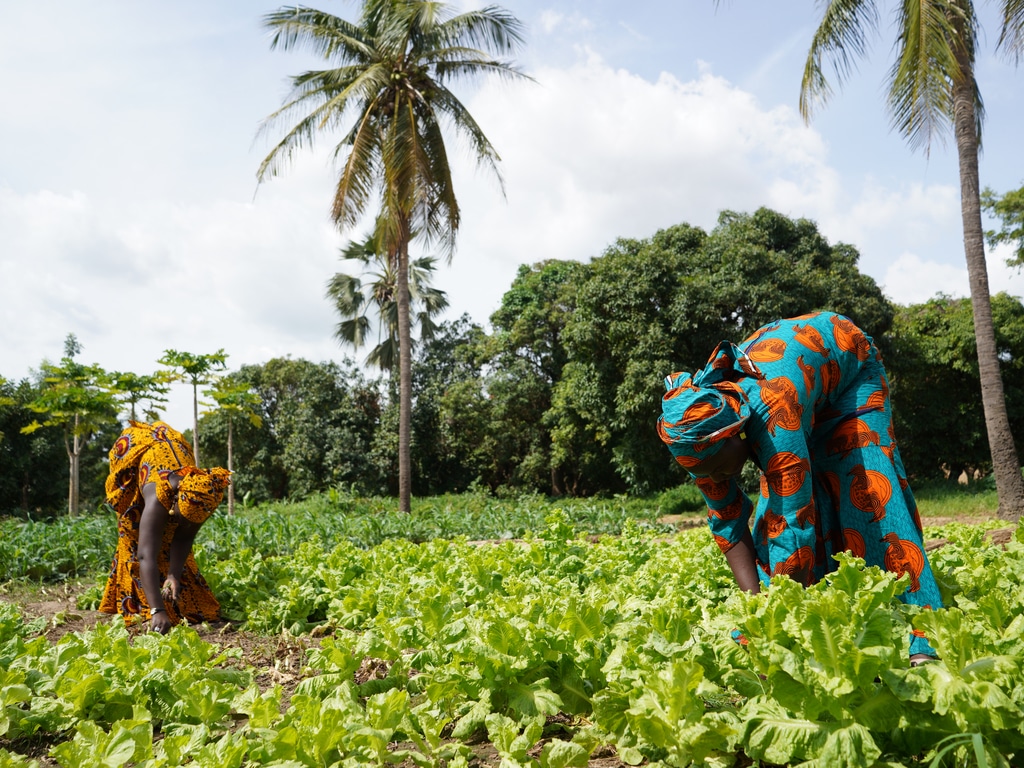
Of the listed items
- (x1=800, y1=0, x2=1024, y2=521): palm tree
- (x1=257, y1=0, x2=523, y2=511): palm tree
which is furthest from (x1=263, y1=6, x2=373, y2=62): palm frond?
(x1=800, y1=0, x2=1024, y2=521): palm tree

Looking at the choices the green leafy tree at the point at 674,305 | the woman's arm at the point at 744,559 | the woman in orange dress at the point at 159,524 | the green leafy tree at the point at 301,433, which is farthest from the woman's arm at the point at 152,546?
the green leafy tree at the point at 301,433

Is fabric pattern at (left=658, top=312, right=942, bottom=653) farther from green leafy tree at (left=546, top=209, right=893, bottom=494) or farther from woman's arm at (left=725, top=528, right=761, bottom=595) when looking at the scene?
green leafy tree at (left=546, top=209, right=893, bottom=494)

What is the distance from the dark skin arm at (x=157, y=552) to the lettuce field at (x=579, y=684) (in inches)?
24.4

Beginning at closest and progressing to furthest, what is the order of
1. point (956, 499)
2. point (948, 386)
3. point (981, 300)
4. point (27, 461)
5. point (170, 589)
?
1. point (170, 589)
2. point (981, 300)
3. point (956, 499)
4. point (948, 386)
5. point (27, 461)

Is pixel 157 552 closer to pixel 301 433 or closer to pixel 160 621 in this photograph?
pixel 160 621

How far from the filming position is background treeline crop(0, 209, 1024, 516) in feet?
53.3

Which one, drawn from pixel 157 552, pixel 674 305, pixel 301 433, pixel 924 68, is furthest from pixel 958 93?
pixel 301 433

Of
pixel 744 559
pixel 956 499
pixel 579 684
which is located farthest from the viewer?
pixel 956 499

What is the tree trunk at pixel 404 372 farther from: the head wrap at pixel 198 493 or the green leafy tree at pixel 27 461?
the green leafy tree at pixel 27 461

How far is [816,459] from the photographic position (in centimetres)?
290

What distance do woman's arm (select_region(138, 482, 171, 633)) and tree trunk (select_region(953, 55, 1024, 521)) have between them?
993 cm

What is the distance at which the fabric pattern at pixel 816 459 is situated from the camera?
253 cm

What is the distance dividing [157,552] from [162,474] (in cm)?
46

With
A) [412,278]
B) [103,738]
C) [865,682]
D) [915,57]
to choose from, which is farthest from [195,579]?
[412,278]
